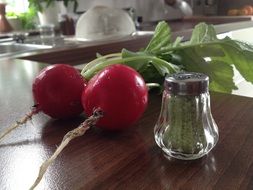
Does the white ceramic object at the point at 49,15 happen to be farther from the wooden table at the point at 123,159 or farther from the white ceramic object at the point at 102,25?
the wooden table at the point at 123,159

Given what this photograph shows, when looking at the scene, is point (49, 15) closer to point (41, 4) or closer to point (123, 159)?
point (41, 4)

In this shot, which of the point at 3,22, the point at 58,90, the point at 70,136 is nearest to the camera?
the point at 70,136

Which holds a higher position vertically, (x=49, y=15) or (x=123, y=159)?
(x=49, y=15)

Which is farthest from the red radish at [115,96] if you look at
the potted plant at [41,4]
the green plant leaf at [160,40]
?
the potted plant at [41,4]

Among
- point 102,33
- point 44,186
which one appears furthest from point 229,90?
point 102,33

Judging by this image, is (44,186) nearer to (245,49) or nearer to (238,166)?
(238,166)

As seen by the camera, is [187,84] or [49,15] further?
[49,15]

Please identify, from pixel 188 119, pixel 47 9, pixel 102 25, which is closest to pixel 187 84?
pixel 188 119
